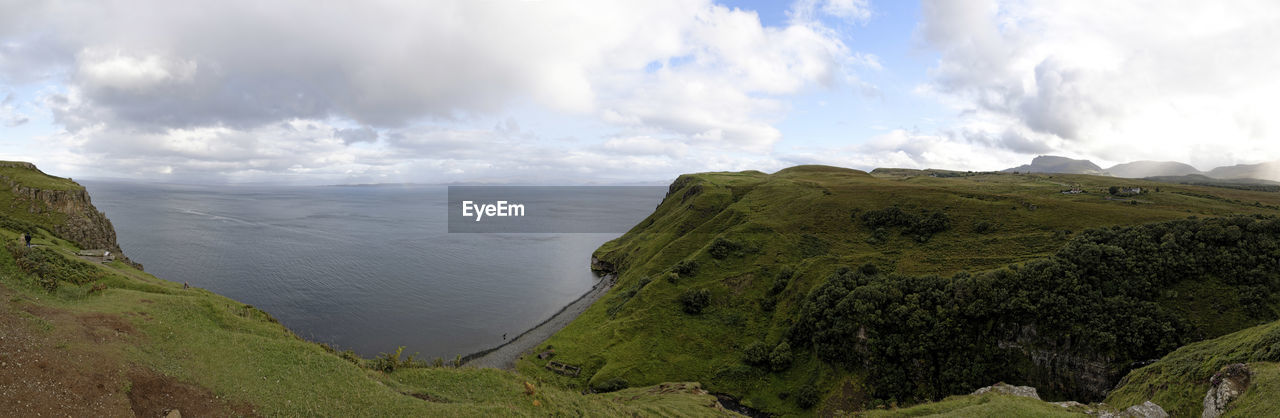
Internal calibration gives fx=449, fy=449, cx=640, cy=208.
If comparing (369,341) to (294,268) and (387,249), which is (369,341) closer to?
(294,268)

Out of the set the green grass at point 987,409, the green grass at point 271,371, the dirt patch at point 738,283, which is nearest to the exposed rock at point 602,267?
the dirt patch at point 738,283

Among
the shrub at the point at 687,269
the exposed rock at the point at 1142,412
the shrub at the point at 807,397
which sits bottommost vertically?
the shrub at the point at 807,397

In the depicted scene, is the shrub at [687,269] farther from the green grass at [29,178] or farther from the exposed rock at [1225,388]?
the green grass at [29,178]

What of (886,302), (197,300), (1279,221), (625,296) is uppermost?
(1279,221)

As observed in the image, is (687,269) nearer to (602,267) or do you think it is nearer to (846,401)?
(846,401)

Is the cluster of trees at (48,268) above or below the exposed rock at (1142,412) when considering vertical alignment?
above

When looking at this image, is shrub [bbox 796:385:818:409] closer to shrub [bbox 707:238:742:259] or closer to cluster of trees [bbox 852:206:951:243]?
shrub [bbox 707:238:742:259]

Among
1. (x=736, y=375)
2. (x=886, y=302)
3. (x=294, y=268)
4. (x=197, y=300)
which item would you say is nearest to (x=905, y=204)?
(x=886, y=302)
